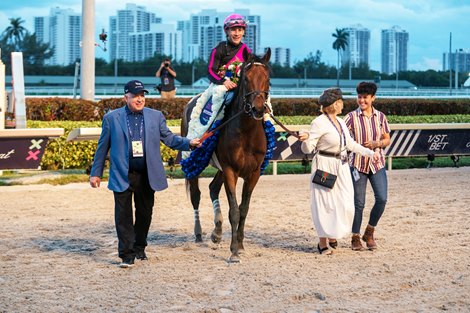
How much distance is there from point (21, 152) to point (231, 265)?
6454mm

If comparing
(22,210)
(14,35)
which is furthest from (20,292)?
(14,35)

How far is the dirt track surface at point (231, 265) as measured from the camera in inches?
254

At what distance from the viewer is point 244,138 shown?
27.2 ft

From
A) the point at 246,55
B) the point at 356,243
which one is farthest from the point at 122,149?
the point at 356,243

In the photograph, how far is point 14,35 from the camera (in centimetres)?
9225

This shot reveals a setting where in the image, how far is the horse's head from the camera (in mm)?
7758

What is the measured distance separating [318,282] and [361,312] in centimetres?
101

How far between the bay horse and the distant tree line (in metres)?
59.5

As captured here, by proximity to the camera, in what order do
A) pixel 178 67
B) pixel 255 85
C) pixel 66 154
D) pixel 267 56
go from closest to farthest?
pixel 255 85
pixel 267 56
pixel 66 154
pixel 178 67

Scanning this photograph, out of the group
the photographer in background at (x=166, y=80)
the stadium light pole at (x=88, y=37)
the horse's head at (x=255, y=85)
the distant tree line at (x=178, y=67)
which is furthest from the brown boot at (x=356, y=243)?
the distant tree line at (x=178, y=67)

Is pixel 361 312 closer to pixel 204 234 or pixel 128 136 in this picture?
pixel 128 136

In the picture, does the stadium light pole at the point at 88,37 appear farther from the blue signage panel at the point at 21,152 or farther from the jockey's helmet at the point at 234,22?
the jockey's helmet at the point at 234,22

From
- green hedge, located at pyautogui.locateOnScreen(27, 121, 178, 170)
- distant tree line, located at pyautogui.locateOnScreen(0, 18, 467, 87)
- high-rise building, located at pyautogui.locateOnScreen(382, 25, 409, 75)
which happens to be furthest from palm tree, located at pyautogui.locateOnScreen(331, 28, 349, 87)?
green hedge, located at pyautogui.locateOnScreen(27, 121, 178, 170)

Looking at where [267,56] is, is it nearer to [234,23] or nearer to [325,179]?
[234,23]
